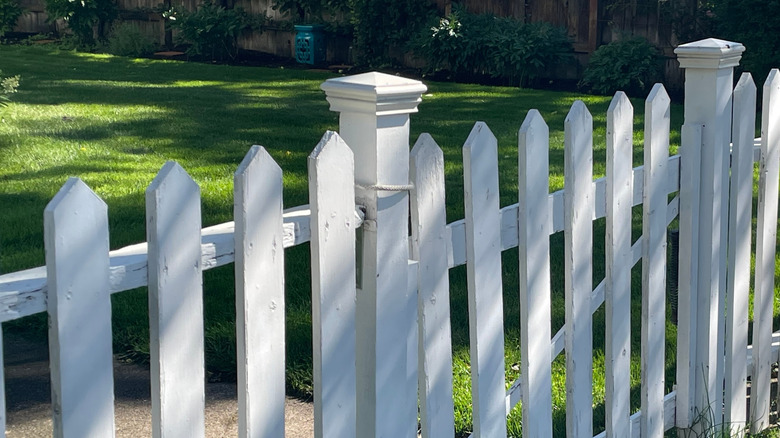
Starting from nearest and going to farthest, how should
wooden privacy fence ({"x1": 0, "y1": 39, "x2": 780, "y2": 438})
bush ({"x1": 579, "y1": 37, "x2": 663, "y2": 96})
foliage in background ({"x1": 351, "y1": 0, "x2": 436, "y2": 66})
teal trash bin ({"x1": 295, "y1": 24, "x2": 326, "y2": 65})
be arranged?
wooden privacy fence ({"x1": 0, "y1": 39, "x2": 780, "y2": 438}), bush ({"x1": 579, "y1": 37, "x2": 663, "y2": 96}), foliage in background ({"x1": 351, "y1": 0, "x2": 436, "y2": 66}), teal trash bin ({"x1": 295, "y1": 24, "x2": 326, "y2": 65})

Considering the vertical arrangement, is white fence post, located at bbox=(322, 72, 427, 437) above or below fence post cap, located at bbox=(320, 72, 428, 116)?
below

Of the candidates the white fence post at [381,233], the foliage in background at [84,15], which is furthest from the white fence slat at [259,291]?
the foliage in background at [84,15]

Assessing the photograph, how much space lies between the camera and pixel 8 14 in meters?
19.7

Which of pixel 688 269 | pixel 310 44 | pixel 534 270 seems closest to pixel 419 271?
pixel 534 270

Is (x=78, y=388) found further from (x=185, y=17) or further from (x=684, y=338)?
(x=185, y=17)

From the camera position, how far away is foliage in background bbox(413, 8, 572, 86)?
1295 cm

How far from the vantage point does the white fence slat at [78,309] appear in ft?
5.31

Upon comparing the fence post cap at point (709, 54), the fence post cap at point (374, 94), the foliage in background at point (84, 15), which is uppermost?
the foliage in background at point (84, 15)

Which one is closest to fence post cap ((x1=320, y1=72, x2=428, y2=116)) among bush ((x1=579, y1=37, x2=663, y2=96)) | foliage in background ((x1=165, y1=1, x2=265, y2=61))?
bush ((x1=579, y1=37, x2=663, y2=96))

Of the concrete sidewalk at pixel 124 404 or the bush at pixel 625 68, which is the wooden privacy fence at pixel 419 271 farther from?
the bush at pixel 625 68

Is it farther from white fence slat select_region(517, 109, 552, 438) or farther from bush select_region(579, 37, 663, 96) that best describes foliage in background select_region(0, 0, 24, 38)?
white fence slat select_region(517, 109, 552, 438)

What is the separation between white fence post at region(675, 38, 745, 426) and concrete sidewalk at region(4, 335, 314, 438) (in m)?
1.43

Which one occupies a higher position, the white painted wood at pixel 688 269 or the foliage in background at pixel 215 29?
the foliage in background at pixel 215 29

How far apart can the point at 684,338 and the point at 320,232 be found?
1.78 meters
